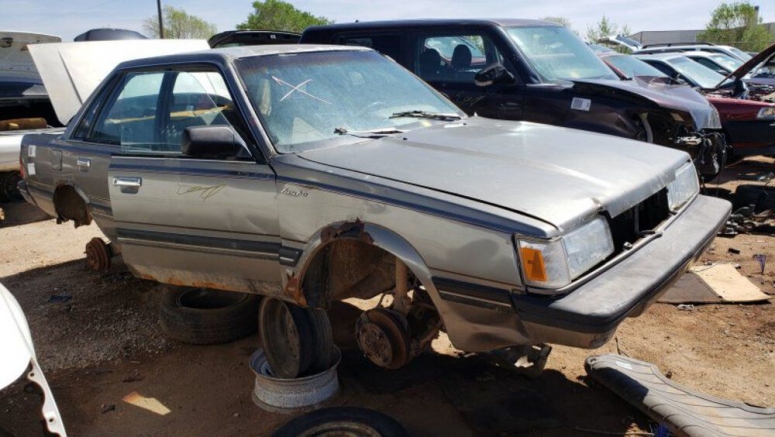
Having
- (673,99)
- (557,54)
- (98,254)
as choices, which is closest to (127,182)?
(98,254)

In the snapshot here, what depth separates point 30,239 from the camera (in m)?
7.11

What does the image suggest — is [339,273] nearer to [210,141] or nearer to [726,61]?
[210,141]

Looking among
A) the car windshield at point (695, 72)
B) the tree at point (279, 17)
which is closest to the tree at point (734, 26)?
the tree at point (279, 17)

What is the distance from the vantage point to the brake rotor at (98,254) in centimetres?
512

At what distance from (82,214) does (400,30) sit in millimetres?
3590

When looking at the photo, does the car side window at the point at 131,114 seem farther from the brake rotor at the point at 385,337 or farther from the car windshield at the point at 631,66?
the car windshield at the point at 631,66

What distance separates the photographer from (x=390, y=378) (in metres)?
3.75

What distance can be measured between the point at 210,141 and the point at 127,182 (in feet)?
2.88

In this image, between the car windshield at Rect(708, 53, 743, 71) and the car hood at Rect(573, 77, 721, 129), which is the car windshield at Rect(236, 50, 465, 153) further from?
the car windshield at Rect(708, 53, 743, 71)

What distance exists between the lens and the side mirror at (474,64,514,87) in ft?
20.0

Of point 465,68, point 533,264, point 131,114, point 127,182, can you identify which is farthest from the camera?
point 465,68

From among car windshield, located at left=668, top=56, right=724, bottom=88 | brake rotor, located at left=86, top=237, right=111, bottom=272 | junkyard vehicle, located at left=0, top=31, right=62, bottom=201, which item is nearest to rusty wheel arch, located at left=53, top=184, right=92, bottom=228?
brake rotor, located at left=86, top=237, right=111, bottom=272

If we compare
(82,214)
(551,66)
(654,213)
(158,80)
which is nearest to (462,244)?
(654,213)

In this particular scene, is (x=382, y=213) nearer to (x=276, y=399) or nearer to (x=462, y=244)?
(x=462, y=244)
